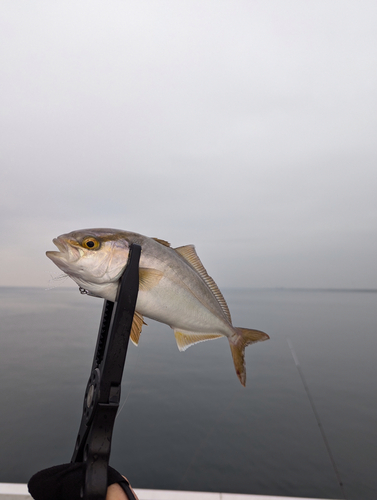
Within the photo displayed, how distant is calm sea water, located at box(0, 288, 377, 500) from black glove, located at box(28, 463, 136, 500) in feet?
28.5

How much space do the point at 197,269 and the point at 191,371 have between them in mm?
37416

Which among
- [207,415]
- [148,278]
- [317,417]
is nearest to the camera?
[148,278]

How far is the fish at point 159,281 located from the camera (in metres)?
1.75

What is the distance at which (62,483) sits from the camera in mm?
1518

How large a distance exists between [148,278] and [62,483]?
3.74 feet

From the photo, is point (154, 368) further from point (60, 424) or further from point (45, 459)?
point (45, 459)

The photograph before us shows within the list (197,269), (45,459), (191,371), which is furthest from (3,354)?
(197,269)

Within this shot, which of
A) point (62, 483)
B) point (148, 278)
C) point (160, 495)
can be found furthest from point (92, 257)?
point (160, 495)

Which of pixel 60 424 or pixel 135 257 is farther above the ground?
pixel 135 257

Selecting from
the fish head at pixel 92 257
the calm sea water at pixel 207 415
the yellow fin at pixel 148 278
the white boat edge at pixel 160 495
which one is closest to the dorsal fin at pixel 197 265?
the yellow fin at pixel 148 278

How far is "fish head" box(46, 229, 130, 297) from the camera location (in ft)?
5.67

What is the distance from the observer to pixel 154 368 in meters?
31.3

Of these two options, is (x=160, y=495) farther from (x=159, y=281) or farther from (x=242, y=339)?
(x=159, y=281)

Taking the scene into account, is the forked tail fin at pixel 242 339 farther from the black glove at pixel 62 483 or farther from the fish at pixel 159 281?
the black glove at pixel 62 483
